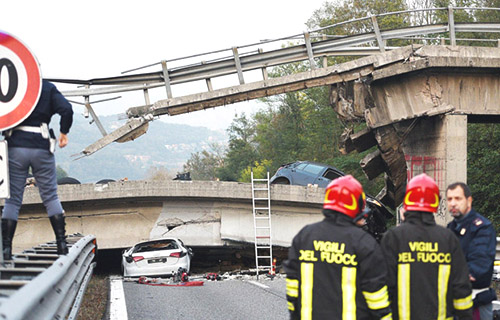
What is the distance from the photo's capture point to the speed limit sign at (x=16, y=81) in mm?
6578

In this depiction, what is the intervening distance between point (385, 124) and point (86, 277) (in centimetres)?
1077

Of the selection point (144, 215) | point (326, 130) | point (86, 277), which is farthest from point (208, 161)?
point (86, 277)

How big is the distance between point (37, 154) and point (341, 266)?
3.82 m

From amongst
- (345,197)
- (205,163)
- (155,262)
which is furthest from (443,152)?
(205,163)

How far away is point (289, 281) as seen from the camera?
4.88m

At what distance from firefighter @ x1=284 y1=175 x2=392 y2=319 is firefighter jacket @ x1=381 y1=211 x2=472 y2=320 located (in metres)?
0.51

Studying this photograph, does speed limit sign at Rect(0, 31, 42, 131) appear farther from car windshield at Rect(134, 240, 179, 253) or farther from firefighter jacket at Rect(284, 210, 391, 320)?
car windshield at Rect(134, 240, 179, 253)

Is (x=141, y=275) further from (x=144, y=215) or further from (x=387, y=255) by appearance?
(x=387, y=255)

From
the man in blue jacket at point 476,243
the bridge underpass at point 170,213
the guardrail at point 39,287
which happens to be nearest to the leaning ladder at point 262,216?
the bridge underpass at point 170,213

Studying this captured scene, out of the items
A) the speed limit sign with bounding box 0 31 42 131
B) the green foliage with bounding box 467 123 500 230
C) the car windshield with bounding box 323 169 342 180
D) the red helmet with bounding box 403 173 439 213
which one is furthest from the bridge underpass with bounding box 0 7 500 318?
the red helmet with bounding box 403 173 439 213

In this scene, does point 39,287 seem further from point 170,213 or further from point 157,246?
point 170,213

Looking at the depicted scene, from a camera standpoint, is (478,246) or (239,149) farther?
(239,149)

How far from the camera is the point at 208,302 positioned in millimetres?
11719

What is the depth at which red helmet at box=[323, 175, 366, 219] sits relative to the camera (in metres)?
4.69
